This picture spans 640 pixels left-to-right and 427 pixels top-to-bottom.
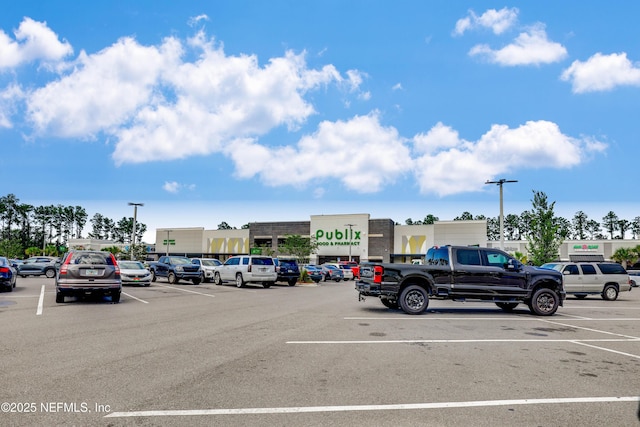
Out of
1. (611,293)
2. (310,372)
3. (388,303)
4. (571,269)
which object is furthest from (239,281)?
(310,372)

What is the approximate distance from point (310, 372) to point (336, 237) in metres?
69.0

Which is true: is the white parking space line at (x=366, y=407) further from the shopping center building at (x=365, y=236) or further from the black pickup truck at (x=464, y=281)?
the shopping center building at (x=365, y=236)

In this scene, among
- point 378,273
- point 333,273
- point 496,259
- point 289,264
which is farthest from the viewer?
point 333,273

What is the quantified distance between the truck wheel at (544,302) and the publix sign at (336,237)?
58.4m

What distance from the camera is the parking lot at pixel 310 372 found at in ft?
15.4

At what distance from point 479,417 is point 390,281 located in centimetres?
888

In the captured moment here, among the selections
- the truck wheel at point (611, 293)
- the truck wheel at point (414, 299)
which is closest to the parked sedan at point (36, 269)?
the truck wheel at point (414, 299)

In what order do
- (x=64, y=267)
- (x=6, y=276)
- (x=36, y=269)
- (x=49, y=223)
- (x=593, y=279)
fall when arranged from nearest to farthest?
1. (x=64, y=267)
2. (x=6, y=276)
3. (x=593, y=279)
4. (x=36, y=269)
5. (x=49, y=223)

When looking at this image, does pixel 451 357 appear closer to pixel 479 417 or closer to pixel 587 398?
pixel 587 398

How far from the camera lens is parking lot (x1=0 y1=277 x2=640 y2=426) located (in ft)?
15.4

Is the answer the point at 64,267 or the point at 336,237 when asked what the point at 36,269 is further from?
the point at 336,237

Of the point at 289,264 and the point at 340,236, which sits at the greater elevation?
the point at 340,236

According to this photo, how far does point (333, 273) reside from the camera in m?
41.9

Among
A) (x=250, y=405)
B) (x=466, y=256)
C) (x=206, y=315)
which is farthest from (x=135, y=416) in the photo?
(x=466, y=256)
